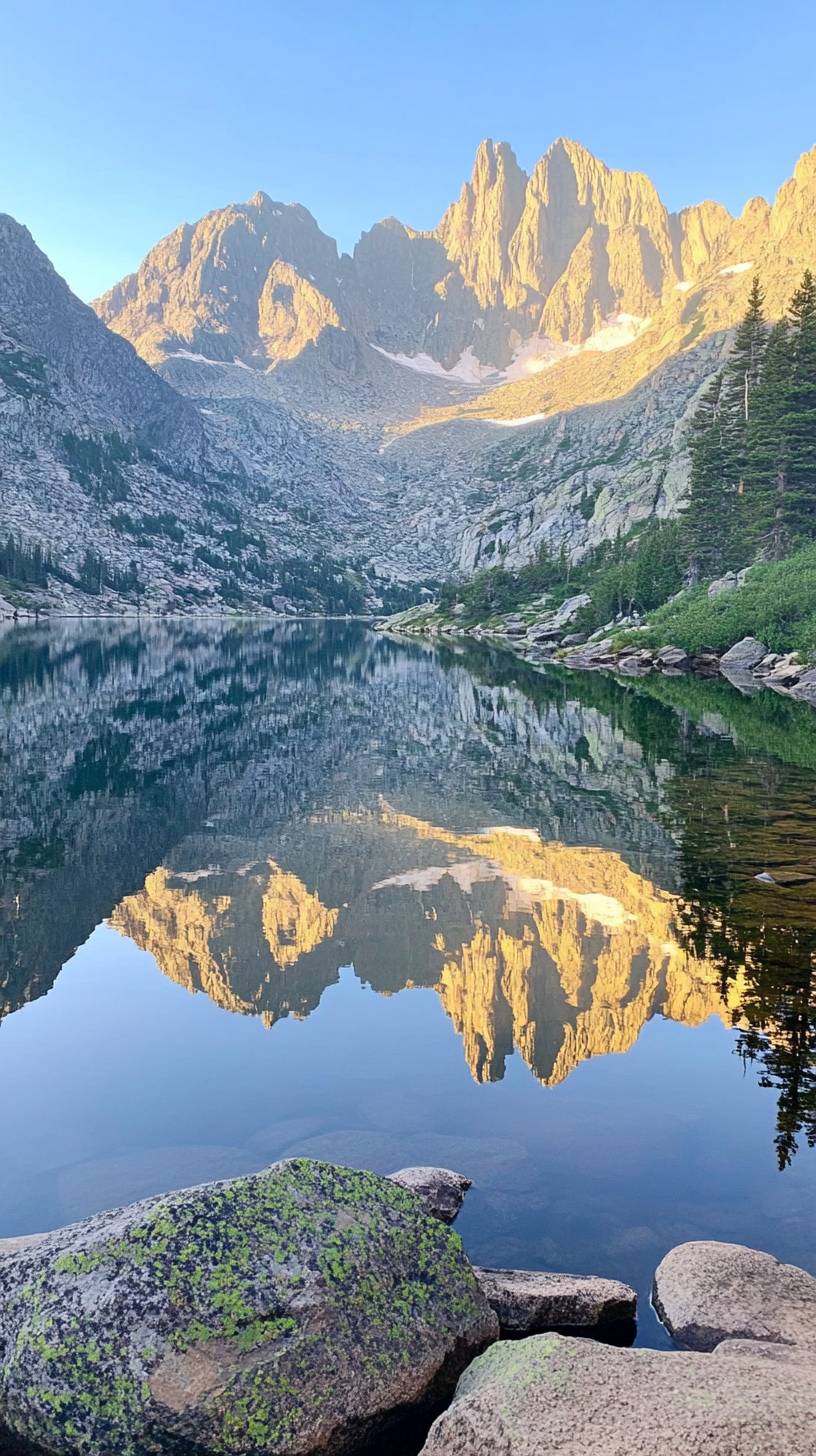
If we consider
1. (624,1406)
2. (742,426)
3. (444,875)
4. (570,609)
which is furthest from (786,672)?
(570,609)

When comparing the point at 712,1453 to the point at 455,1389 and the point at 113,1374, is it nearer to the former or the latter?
the point at 455,1389

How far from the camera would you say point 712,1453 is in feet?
16.4

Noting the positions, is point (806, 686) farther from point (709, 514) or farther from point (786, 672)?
point (709, 514)

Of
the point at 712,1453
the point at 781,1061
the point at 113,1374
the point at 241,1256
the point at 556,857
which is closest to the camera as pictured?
the point at 712,1453

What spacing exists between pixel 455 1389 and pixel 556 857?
1766 centimetres

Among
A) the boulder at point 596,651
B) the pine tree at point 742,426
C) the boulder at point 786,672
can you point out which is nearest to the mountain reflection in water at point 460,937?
the boulder at point 786,672

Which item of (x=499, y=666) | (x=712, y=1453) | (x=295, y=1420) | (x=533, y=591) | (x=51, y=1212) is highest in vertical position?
(x=533, y=591)

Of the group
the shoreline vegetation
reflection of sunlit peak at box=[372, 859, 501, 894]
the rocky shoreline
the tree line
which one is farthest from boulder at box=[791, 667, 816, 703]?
reflection of sunlit peak at box=[372, 859, 501, 894]

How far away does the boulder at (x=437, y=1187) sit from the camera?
9320 millimetres

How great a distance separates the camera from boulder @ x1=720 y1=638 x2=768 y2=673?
71.6 m

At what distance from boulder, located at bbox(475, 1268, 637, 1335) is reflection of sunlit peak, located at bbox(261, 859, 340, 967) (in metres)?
9.74

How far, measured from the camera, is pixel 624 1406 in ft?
18.1

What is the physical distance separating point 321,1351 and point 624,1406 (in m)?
2.02

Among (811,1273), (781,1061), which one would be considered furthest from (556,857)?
(811,1273)
